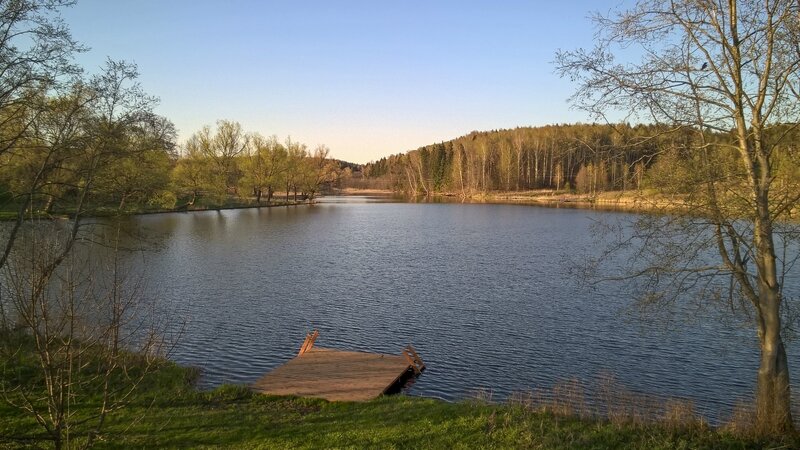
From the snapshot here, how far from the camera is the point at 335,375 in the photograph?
13453 mm

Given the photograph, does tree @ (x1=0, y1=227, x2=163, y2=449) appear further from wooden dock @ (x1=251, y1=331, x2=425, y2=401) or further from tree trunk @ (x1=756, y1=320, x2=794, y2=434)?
tree trunk @ (x1=756, y1=320, x2=794, y2=434)

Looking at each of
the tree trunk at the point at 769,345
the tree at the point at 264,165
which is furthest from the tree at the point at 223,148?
the tree trunk at the point at 769,345

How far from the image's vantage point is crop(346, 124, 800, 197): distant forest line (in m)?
10.0

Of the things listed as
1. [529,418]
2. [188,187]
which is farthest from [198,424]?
[188,187]

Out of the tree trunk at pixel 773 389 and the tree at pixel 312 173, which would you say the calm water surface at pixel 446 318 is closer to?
the tree trunk at pixel 773 389

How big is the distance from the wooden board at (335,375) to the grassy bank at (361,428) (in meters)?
0.82

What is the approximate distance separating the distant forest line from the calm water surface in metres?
1.82

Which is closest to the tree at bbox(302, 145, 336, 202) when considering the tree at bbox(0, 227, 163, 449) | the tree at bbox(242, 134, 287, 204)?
the tree at bbox(242, 134, 287, 204)

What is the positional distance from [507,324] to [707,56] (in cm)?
Result: 1141

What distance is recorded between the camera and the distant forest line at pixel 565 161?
1003cm

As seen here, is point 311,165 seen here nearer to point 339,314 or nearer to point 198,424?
point 339,314

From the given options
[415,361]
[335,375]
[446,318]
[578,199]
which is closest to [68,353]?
[335,375]

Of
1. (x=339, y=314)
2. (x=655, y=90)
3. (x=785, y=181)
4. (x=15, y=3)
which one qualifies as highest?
(x=15, y=3)

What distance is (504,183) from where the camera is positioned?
11181cm
